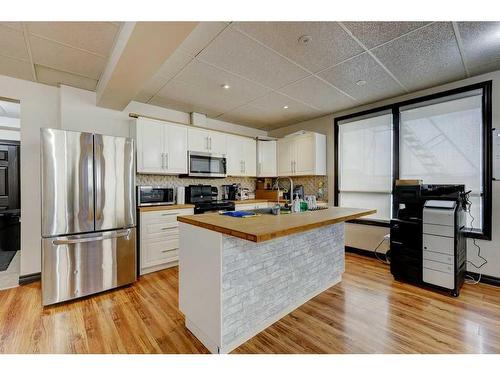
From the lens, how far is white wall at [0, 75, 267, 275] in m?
2.85

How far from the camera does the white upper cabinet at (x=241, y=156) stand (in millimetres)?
4523

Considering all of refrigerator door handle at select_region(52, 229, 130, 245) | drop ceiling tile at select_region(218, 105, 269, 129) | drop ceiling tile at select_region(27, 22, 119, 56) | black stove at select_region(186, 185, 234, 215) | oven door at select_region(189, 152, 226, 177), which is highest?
drop ceiling tile at select_region(218, 105, 269, 129)

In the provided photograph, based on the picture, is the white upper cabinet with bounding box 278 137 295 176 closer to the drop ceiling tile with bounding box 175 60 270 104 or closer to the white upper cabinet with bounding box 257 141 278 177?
the white upper cabinet with bounding box 257 141 278 177

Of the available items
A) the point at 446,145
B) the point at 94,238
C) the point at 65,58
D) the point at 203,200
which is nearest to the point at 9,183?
the point at 94,238

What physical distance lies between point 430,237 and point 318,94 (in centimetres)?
233

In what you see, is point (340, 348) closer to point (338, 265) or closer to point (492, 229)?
point (338, 265)

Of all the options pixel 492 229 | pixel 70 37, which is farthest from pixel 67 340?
pixel 492 229

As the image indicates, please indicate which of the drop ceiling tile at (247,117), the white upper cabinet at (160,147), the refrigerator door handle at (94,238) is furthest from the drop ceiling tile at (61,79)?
the drop ceiling tile at (247,117)

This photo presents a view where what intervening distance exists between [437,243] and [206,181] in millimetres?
3569

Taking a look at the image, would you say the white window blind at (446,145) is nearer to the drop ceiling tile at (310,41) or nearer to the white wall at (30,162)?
the drop ceiling tile at (310,41)

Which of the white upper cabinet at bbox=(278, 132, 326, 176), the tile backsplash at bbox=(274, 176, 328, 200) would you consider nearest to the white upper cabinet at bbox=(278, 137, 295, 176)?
the white upper cabinet at bbox=(278, 132, 326, 176)

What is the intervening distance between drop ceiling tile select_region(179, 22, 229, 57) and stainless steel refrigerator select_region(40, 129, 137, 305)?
1.32m

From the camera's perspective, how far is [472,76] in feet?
9.32
